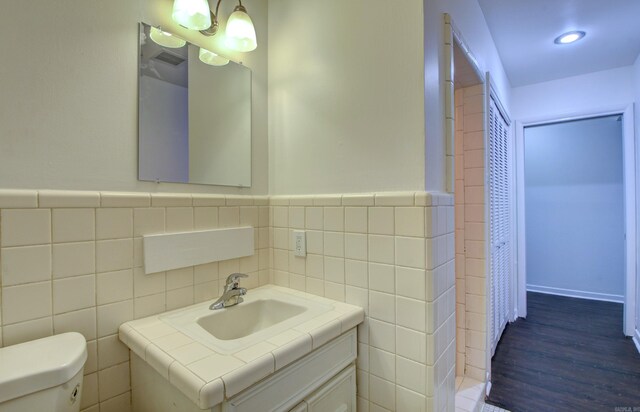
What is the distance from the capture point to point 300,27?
4.56 ft

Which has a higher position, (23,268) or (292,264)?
(23,268)

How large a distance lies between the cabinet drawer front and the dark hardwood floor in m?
1.30

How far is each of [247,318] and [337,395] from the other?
1.51 ft

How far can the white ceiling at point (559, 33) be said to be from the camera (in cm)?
180

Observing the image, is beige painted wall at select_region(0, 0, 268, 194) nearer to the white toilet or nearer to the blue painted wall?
the white toilet

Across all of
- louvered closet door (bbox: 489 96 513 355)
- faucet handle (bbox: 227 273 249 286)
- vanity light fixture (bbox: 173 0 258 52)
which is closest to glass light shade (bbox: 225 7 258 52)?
vanity light fixture (bbox: 173 0 258 52)

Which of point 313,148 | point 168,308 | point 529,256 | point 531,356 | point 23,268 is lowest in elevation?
point 531,356

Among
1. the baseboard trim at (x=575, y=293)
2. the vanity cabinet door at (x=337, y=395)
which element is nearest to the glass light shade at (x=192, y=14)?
the vanity cabinet door at (x=337, y=395)

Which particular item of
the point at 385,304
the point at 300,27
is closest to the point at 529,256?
the point at 385,304

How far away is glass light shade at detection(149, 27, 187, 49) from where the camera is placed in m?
1.11

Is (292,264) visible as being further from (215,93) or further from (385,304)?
(215,93)

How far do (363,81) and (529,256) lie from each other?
414 centimetres

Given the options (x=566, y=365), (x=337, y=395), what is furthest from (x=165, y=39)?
(x=566, y=365)

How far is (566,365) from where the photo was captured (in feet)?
6.89
